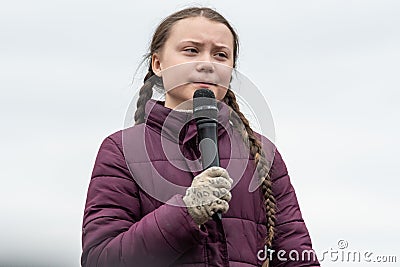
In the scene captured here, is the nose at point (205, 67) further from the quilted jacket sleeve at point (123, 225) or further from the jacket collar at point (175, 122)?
the quilted jacket sleeve at point (123, 225)

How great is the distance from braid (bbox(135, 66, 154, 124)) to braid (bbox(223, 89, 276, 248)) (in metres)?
0.35

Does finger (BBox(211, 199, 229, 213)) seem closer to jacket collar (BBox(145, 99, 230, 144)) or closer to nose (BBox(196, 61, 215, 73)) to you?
jacket collar (BBox(145, 99, 230, 144))

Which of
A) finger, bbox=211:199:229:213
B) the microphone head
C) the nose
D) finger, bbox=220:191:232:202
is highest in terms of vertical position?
the nose

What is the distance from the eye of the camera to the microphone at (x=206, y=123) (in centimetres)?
411

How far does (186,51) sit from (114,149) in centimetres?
53

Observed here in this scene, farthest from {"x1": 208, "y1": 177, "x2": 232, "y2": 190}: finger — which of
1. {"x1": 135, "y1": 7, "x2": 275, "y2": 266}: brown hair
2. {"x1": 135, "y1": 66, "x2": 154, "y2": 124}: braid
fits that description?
{"x1": 135, "y1": 66, "x2": 154, "y2": 124}: braid

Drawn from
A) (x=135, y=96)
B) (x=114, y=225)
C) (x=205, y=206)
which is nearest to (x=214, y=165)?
(x=205, y=206)

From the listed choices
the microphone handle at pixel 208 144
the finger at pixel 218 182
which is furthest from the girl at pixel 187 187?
the microphone handle at pixel 208 144

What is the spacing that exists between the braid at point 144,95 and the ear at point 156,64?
66 millimetres

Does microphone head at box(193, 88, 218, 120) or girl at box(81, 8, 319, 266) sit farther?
microphone head at box(193, 88, 218, 120)

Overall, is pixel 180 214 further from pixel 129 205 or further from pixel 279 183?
pixel 279 183

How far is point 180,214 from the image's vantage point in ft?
13.1

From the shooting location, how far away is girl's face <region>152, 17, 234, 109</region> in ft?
14.4

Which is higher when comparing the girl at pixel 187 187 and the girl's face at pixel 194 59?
the girl's face at pixel 194 59
